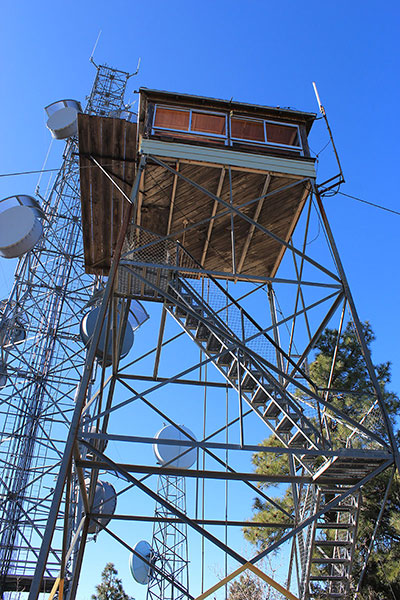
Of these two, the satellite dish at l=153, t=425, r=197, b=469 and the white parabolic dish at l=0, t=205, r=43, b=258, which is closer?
the white parabolic dish at l=0, t=205, r=43, b=258

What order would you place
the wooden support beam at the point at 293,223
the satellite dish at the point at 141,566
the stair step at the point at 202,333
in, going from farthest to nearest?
the satellite dish at the point at 141,566
the wooden support beam at the point at 293,223
the stair step at the point at 202,333

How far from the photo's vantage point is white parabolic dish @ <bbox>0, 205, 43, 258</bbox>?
1703 centimetres

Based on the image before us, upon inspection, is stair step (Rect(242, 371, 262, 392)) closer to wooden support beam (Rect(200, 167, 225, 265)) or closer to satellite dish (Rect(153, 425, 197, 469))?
wooden support beam (Rect(200, 167, 225, 265))

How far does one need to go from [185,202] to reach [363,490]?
Result: 939cm

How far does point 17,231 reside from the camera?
1714 centimetres

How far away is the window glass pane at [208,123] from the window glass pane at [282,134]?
3.54ft

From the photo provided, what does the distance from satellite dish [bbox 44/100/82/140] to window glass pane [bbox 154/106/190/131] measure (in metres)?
12.1

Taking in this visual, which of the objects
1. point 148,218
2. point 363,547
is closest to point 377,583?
point 363,547

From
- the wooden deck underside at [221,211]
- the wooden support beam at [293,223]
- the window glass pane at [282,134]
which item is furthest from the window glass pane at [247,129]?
the wooden support beam at [293,223]

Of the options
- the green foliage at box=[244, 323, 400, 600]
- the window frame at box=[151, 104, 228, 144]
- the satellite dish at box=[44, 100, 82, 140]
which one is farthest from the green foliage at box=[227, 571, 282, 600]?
the satellite dish at box=[44, 100, 82, 140]

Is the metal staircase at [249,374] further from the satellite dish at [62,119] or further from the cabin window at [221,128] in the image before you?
the satellite dish at [62,119]

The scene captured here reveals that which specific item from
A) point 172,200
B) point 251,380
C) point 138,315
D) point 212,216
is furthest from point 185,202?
point 138,315

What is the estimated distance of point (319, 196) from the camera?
11102mm

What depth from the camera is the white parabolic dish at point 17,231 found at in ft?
55.9
